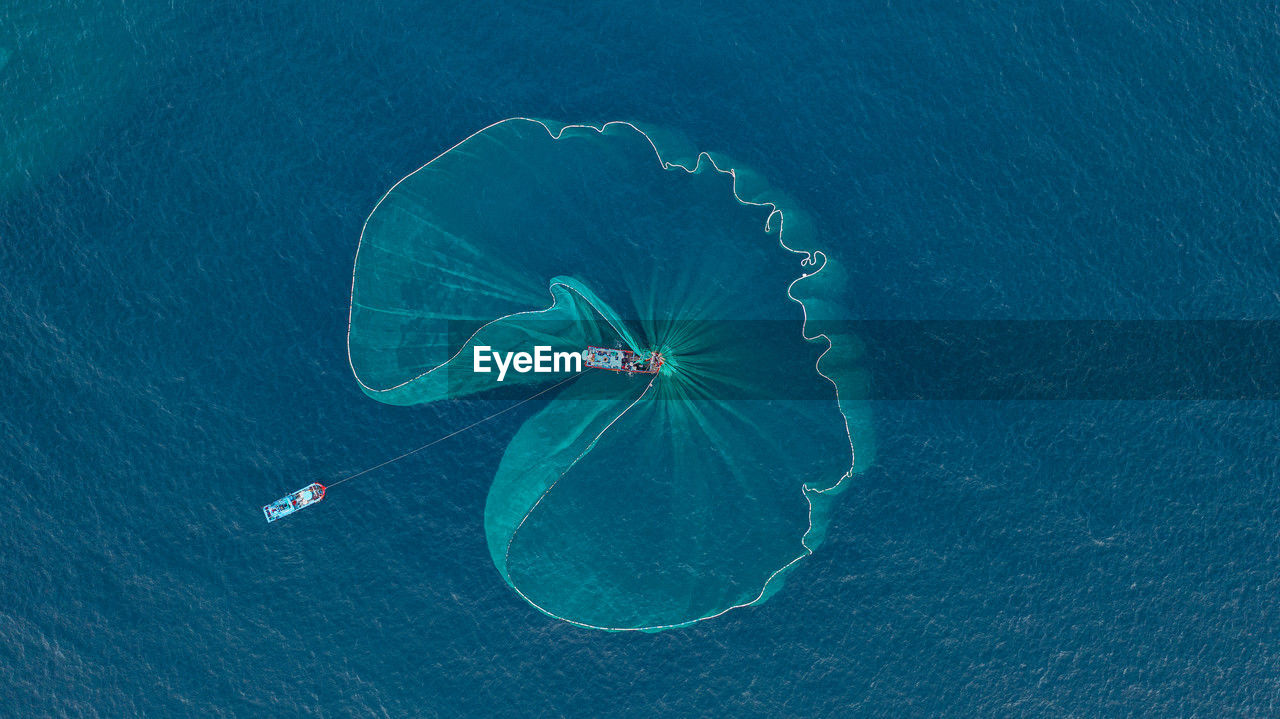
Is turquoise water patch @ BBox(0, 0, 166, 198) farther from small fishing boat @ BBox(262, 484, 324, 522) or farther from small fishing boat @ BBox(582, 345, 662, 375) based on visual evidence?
small fishing boat @ BBox(582, 345, 662, 375)

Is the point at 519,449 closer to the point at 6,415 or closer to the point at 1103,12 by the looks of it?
the point at 6,415

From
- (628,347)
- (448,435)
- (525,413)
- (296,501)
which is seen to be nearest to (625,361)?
(628,347)

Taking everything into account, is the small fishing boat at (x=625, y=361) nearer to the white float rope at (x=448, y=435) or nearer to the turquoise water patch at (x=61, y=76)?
the white float rope at (x=448, y=435)

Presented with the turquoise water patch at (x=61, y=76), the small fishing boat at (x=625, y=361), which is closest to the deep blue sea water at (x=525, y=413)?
the turquoise water patch at (x=61, y=76)

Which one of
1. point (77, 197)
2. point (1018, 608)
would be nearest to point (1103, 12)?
point (1018, 608)

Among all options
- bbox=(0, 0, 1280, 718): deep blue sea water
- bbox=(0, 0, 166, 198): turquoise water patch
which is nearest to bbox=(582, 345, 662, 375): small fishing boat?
bbox=(0, 0, 1280, 718): deep blue sea water

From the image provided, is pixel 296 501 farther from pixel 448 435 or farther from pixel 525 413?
pixel 525 413
